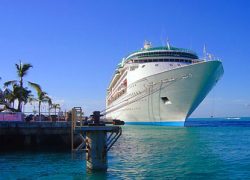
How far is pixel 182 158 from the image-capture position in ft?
86.3

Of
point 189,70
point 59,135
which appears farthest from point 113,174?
point 189,70

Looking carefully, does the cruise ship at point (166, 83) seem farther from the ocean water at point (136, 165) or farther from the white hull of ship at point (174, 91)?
the ocean water at point (136, 165)

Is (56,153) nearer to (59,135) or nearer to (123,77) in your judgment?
(59,135)

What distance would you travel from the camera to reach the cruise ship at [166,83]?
6181 centimetres

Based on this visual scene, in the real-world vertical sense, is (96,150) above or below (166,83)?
below

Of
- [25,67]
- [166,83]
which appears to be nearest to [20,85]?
[25,67]

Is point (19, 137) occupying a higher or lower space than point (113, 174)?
higher

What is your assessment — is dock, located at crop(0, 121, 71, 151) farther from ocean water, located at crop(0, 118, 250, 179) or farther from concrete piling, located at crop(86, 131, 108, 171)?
concrete piling, located at crop(86, 131, 108, 171)

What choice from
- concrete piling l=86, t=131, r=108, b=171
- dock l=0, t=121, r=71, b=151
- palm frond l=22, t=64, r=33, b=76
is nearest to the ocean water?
concrete piling l=86, t=131, r=108, b=171

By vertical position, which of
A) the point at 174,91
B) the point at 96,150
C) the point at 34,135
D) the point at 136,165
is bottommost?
Answer: the point at 136,165

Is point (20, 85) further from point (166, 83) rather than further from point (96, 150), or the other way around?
point (166, 83)

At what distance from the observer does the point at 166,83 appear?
63.4 m

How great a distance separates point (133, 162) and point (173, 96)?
39736 millimetres

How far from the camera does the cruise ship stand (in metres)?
61.8
